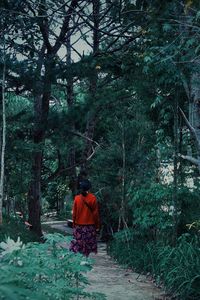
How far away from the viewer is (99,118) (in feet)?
48.3

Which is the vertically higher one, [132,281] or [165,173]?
[165,173]

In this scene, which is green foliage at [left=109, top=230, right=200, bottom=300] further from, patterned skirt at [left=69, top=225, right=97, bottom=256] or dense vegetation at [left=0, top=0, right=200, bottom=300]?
patterned skirt at [left=69, top=225, right=97, bottom=256]

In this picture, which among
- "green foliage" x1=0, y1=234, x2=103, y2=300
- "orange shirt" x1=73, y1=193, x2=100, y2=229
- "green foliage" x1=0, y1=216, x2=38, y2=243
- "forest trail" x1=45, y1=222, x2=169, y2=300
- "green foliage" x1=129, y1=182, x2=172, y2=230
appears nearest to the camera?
"green foliage" x1=0, y1=234, x2=103, y2=300

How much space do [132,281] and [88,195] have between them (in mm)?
1542

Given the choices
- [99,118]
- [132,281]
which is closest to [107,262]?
[132,281]

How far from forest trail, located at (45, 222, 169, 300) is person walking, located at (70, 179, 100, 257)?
0.53 m

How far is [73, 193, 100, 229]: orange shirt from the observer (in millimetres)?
6543

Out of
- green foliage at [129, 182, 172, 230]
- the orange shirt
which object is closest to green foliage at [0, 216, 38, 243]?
green foliage at [129, 182, 172, 230]

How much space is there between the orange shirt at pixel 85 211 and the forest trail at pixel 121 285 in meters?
0.89

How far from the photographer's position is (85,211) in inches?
260

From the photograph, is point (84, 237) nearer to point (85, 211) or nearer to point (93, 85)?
point (85, 211)

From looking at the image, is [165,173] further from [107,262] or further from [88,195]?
[88,195]

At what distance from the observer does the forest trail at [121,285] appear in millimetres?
5598

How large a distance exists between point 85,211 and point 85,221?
0.61 ft
